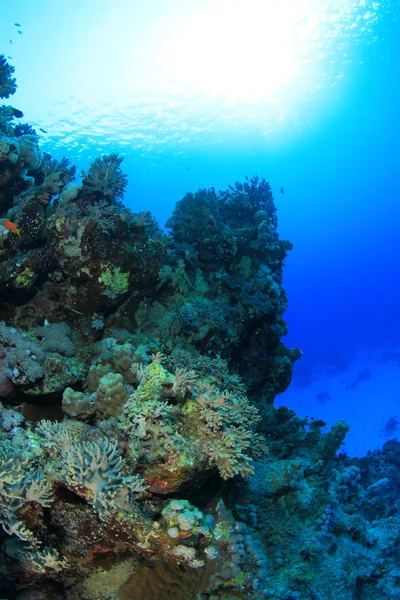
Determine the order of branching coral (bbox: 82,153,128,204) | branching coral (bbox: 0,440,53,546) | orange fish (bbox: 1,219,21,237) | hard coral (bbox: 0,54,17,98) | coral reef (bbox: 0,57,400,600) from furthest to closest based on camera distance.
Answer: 1. hard coral (bbox: 0,54,17,98)
2. branching coral (bbox: 82,153,128,204)
3. orange fish (bbox: 1,219,21,237)
4. coral reef (bbox: 0,57,400,600)
5. branching coral (bbox: 0,440,53,546)

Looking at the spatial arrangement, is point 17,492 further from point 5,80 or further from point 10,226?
point 5,80

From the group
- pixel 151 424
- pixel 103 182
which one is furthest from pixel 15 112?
pixel 151 424

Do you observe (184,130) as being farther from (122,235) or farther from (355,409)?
(355,409)

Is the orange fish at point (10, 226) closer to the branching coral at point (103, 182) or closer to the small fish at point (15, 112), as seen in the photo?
the branching coral at point (103, 182)

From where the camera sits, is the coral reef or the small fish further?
the small fish

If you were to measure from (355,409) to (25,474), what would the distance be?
47.3 m

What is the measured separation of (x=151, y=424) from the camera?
400 centimetres

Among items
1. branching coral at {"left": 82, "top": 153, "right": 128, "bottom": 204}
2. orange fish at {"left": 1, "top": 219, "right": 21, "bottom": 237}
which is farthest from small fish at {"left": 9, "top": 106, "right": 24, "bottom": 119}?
orange fish at {"left": 1, "top": 219, "right": 21, "bottom": 237}

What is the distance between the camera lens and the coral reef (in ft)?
12.2

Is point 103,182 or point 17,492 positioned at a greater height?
point 103,182

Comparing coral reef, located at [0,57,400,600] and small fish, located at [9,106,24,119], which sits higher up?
small fish, located at [9,106,24,119]

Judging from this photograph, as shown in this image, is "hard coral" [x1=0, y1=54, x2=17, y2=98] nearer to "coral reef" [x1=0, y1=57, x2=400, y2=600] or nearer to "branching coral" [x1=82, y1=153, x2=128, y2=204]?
"coral reef" [x1=0, y1=57, x2=400, y2=600]

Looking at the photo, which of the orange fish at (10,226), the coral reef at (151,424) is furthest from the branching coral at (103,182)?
the orange fish at (10,226)

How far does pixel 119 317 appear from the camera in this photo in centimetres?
738
